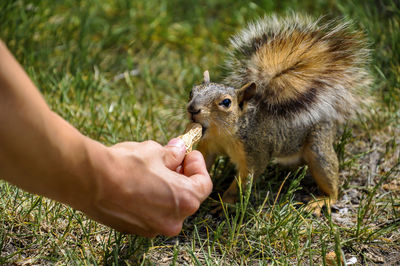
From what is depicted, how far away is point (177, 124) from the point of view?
3092 millimetres

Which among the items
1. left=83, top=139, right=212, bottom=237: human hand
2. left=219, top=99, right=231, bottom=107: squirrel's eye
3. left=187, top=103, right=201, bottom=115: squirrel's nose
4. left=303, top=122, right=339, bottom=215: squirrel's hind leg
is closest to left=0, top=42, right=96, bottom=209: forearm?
left=83, top=139, right=212, bottom=237: human hand

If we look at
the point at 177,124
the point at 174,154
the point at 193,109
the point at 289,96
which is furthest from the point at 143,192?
the point at 177,124

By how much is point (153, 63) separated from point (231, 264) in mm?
2159

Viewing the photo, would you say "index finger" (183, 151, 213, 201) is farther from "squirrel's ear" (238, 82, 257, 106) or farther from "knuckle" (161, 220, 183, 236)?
"squirrel's ear" (238, 82, 257, 106)

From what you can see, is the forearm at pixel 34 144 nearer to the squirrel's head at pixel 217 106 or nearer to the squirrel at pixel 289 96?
the squirrel's head at pixel 217 106

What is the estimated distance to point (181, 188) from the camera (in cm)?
160

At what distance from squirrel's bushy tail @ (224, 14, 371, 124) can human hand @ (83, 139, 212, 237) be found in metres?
0.85

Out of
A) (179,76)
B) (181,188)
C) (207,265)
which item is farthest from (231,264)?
(179,76)

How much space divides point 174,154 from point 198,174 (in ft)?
0.38

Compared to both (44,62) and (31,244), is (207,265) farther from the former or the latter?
(44,62)

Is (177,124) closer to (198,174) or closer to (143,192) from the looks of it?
(198,174)

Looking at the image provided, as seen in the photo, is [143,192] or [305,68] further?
[305,68]

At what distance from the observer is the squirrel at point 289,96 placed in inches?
93.4

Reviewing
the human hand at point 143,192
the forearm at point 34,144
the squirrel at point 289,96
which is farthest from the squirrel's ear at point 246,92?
the forearm at point 34,144
